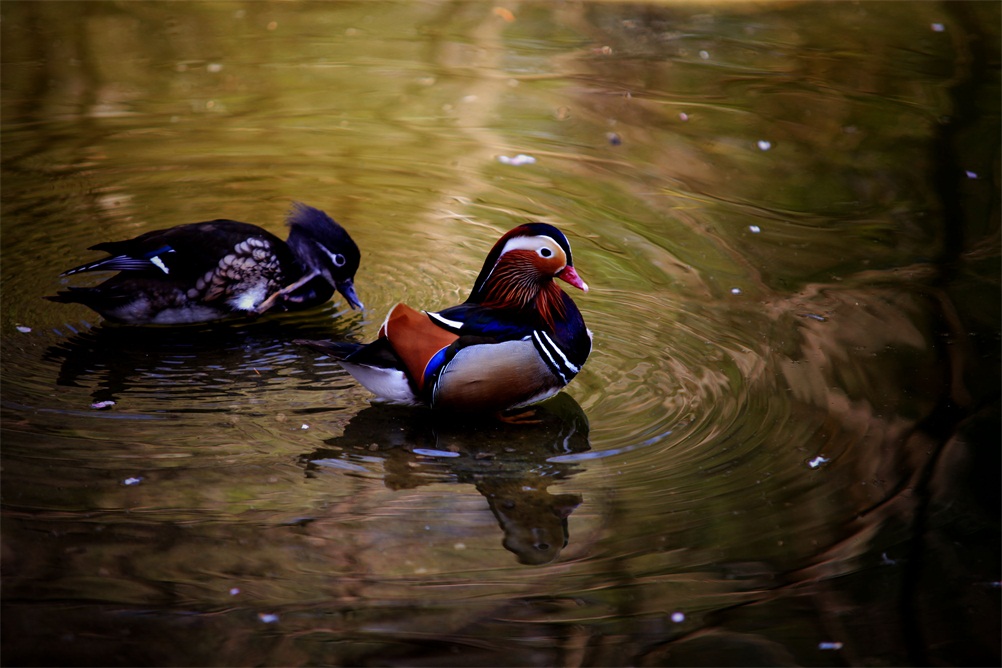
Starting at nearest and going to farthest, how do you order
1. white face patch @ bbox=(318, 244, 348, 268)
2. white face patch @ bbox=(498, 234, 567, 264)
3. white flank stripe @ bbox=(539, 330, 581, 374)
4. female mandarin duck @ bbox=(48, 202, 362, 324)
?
1. white flank stripe @ bbox=(539, 330, 581, 374)
2. white face patch @ bbox=(498, 234, 567, 264)
3. female mandarin duck @ bbox=(48, 202, 362, 324)
4. white face patch @ bbox=(318, 244, 348, 268)

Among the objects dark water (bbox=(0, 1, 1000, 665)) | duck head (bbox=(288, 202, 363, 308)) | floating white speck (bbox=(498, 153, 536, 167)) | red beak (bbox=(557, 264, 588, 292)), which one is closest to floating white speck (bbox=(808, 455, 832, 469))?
dark water (bbox=(0, 1, 1000, 665))

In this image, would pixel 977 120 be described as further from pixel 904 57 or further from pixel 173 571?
pixel 173 571

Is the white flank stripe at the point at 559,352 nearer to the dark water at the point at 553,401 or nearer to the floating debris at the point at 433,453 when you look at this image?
the dark water at the point at 553,401

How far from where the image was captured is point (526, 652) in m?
3.18

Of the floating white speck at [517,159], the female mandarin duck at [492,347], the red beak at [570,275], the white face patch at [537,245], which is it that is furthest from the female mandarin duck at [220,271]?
the floating white speck at [517,159]

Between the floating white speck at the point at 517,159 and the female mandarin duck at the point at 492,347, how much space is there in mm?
2275

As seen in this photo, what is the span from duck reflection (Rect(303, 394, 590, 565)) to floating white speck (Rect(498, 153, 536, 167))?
256 cm

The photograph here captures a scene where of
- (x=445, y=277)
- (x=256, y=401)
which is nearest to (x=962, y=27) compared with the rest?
(x=445, y=277)

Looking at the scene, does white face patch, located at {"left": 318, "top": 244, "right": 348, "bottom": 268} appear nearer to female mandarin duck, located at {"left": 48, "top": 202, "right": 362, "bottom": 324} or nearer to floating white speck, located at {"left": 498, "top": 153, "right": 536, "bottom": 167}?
female mandarin duck, located at {"left": 48, "top": 202, "right": 362, "bottom": 324}

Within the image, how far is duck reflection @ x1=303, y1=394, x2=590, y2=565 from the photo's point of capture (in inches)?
150

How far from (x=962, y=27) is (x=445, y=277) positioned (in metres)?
5.68

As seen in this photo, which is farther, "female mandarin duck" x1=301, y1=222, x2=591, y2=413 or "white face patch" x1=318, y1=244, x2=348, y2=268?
"white face patch" x1=318, y1=244, x2=348, y2=268

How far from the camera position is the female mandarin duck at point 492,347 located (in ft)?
14.1

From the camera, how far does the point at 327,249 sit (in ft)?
Result: 17.3
